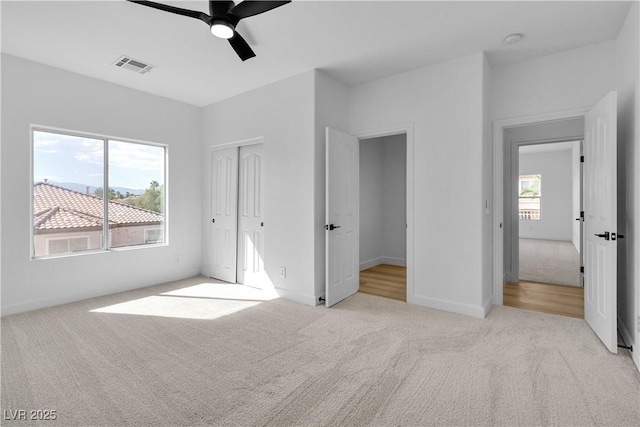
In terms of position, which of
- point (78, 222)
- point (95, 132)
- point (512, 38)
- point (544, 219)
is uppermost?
point (512, 38)

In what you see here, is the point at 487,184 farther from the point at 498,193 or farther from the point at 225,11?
the point at 225,11

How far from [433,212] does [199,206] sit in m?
3.78

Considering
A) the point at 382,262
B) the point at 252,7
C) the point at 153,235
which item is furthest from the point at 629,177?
the point at 153,235

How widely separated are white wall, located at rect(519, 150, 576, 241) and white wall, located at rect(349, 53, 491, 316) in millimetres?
7840

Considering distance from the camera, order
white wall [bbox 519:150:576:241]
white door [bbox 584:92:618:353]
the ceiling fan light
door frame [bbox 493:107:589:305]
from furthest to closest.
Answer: white wall [bbox 519:150:576:241] → door frame [bbox 493:107:589:305] → white door [bbox 584:92:618:353] → the ceiling fan light

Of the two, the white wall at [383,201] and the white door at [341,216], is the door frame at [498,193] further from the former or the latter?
the white wall at [383,201]

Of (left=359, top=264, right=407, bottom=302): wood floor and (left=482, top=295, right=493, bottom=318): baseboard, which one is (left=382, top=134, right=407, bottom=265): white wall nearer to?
(left=359, top=264, right=407, bottom=302): wood floor

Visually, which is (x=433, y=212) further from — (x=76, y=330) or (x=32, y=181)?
(x=32, y=181)

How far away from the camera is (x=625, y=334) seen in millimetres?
2723

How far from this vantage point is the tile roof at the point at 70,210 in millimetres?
3714

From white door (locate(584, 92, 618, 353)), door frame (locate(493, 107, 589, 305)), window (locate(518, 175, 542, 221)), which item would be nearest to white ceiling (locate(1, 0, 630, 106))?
door frame (locate(493, 107, 589, 305))

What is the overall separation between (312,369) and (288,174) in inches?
94.9

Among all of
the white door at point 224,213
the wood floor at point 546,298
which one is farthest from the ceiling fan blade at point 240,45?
the wood floor at point 546,298

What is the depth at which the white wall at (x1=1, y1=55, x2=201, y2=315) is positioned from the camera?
342cm
